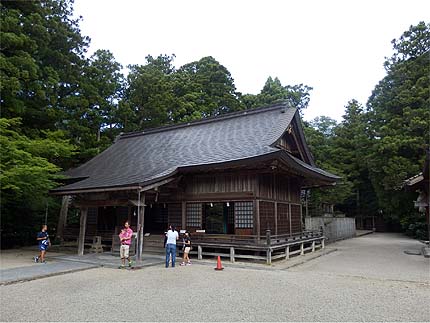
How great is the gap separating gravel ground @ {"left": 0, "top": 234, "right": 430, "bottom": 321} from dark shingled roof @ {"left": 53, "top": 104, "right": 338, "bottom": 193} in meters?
4.34

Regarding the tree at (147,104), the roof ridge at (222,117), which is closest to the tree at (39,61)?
the roof ridge at (222,117)

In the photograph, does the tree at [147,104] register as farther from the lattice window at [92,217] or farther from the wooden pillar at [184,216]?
the wooden pillar at [184,216]

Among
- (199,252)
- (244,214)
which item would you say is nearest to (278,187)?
(244,214)

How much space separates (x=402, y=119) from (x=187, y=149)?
17992 mm

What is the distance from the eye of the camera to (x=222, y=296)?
7008mm

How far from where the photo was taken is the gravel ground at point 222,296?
18.9ft

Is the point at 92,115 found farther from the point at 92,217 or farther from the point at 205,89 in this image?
the point at 205,89

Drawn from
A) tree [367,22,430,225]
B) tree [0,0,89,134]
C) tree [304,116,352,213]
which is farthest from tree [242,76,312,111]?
tree [0,0,89,134]

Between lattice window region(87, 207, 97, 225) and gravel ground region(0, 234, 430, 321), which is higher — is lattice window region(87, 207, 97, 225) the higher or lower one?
the higher one

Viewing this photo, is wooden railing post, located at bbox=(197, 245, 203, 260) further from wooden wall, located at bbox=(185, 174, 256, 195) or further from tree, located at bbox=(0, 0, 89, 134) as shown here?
tree, located at bbox=(0, 0, 89, 134)

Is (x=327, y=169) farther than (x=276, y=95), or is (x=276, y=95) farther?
(x=276, y=95)

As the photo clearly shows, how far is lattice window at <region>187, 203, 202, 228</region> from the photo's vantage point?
1463 cm

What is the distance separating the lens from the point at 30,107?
60.3ft

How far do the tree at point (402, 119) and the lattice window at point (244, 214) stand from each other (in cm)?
1539
